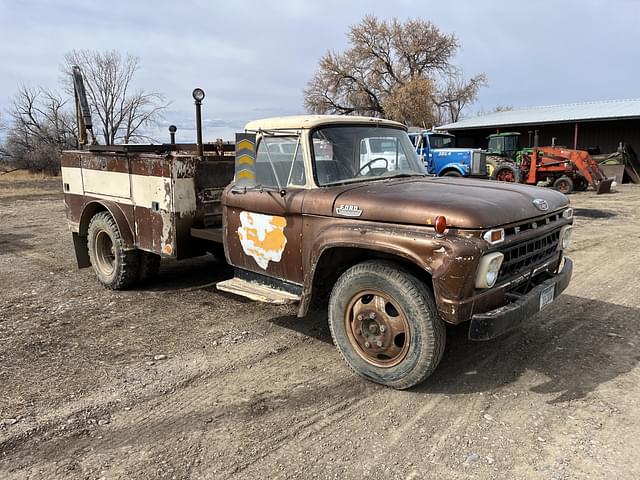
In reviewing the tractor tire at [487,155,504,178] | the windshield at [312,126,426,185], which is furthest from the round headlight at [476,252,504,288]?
the tractor tire at [487,155,504,178]

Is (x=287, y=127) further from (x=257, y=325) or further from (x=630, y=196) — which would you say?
(x=630, y=196)

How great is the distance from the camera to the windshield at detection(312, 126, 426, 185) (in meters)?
4.17

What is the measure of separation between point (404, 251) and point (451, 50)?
45899 mm

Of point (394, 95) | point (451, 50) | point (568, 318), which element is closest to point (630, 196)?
point (568, 318)

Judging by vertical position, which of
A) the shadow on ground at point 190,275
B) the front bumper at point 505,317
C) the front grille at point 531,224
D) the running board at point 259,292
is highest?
the front grille at point 531,224

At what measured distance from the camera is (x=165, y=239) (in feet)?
17.7

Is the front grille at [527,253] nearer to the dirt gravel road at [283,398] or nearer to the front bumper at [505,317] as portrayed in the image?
the front bumper at [505,317]

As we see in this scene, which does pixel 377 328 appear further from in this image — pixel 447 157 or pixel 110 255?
pixel 447 157

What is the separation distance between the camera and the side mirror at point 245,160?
404 centimetres

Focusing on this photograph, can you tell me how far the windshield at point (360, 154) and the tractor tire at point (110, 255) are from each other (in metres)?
2.98

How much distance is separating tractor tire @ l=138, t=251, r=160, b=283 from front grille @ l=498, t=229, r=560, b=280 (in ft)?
13.9

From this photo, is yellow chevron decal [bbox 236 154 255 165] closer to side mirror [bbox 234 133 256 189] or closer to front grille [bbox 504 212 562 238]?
side mirror [bbox 234 133 256 189]

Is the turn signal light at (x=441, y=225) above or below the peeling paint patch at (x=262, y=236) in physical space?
above

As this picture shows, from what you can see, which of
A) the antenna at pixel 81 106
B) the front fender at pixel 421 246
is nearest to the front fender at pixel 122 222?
the antenna at pixel 81 106
